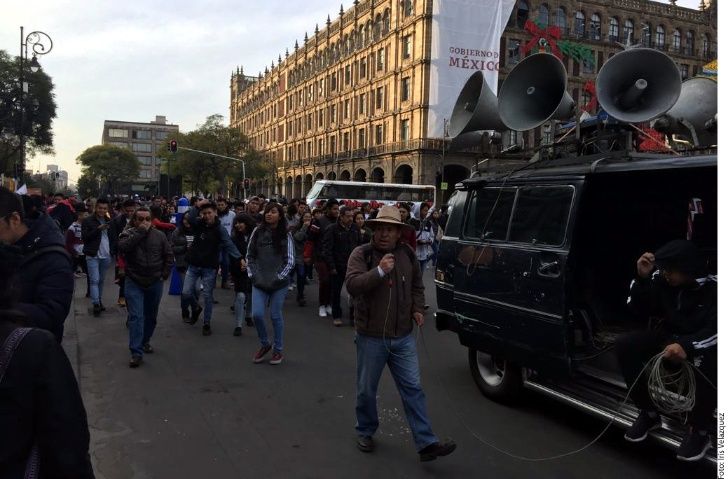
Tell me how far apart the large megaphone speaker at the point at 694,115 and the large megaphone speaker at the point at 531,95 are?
141 cm

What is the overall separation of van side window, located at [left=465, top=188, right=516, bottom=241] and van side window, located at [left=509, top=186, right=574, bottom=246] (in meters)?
0.12

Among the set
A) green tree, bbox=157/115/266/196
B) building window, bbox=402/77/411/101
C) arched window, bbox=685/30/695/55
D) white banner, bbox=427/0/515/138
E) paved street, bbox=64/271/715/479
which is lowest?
paved street, bbox=64/271/715/479

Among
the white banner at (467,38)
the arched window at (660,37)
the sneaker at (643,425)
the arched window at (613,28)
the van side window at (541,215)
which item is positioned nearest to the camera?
the sneaker at (643,425)

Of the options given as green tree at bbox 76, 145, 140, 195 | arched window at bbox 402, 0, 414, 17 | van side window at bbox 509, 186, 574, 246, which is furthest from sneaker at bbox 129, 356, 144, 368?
green tree at bbox 76, 145, 140, 195

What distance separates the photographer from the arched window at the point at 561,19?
161 feet

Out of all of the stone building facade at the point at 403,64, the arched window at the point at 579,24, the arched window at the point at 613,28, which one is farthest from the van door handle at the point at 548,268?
the arched window at the point at 613,28

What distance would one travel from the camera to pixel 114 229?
32.1 feet

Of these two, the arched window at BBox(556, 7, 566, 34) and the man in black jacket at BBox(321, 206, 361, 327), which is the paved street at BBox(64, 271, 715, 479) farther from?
the arched window at BBox(556, 7, 566, 34)

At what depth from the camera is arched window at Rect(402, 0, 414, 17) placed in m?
47.1

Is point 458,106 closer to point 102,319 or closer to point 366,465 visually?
point 366,465

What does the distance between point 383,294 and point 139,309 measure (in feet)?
11.4

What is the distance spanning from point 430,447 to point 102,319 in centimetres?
633

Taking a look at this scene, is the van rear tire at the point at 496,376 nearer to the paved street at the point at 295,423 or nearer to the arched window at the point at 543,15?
the paved street at the point at 295,423

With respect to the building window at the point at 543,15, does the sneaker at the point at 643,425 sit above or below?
below
